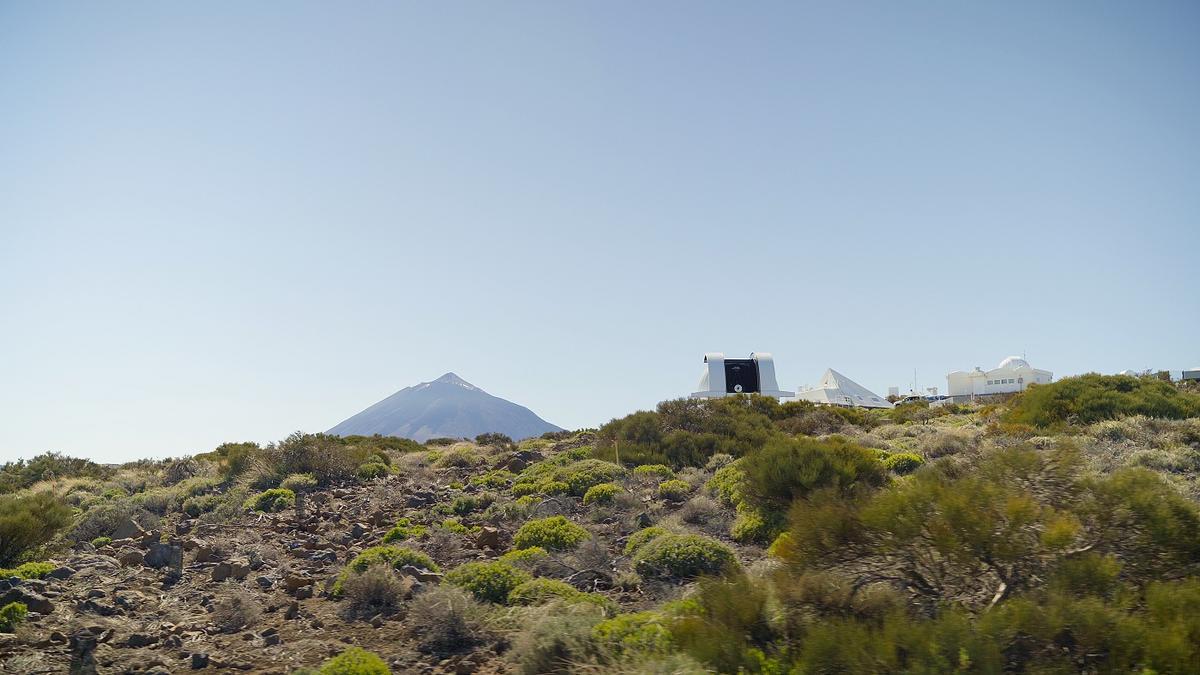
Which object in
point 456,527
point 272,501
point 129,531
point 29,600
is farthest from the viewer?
point 272,501

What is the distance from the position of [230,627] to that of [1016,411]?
→ 17002 mm

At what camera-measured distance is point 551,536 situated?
9.10m

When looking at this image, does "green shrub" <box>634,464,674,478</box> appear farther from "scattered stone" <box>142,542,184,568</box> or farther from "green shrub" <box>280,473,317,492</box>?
"scattered stone" <box>142,542,184,568</box>

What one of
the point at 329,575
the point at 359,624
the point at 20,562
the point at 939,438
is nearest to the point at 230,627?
the point at 359,624

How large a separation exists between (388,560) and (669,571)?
10.3 feet

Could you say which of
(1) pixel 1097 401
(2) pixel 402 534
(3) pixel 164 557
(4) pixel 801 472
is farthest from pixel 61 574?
(1) pixel 1097 401

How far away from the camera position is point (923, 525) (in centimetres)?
502

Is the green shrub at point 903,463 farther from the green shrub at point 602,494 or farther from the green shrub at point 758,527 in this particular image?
the green shrub at point 602,494

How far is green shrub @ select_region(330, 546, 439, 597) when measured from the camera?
26.2 ft

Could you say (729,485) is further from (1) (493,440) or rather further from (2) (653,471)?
(1) (493,440)

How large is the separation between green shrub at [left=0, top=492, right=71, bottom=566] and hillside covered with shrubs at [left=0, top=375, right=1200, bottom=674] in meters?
0.03

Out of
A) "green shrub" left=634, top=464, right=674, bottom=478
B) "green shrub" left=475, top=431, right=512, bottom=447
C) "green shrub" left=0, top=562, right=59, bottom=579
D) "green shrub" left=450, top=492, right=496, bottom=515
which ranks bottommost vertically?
"green shrub" left=450, top=492, right=496, bottom=515

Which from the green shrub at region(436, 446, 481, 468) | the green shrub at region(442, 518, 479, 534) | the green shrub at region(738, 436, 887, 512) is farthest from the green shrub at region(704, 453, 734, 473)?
the green shrub at region(436, 446, 481, 468)

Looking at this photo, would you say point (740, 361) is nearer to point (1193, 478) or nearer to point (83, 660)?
point (1193, 478)
